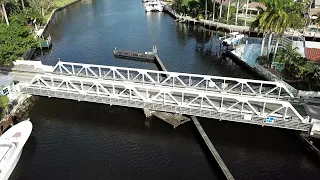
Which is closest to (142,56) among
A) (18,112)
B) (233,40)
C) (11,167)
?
(233,40)

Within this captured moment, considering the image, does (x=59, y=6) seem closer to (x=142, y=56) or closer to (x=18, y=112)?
(x=142, y=56)

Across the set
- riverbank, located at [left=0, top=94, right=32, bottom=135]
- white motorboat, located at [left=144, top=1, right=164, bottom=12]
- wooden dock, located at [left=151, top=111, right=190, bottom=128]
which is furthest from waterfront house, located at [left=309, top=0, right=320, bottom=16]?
riverbank, located at [left=0, top=94, right=32, bottom=135]

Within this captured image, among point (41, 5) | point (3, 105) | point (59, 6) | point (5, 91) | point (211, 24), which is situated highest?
point (41, 5)

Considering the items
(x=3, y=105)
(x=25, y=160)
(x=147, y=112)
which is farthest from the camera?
(x=147, y=112)

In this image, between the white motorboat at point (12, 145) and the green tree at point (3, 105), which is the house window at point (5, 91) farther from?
the white motorboat at point (12, 145)

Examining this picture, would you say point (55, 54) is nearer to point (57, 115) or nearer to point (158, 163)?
point (57, 115)

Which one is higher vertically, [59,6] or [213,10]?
[59,6]

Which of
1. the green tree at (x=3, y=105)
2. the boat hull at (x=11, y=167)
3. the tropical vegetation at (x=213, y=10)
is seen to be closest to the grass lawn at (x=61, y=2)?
the tropical vegetation at (x=213, y=10)
